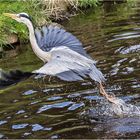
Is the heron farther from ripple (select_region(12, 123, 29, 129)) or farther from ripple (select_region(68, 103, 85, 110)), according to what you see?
ripple (select_region(12, 123, 29, 129))

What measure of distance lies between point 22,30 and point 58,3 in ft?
11.1

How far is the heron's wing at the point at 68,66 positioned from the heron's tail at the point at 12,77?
414mm

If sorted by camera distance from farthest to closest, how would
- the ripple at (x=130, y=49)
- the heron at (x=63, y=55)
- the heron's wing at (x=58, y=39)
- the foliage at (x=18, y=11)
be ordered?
1. the foliage at (x=18, y=11)
2. the ripple at (x=130, y=49)
3. the heron's wing at (x=58, y=39)
4. the heron at (x=63, y=55)

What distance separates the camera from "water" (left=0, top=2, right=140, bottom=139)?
7.19 metres

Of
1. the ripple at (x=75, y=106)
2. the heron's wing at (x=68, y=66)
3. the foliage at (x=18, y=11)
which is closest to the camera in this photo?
the heron's wing at (x=68, y=66)

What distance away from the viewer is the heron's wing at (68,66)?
6.91 meters

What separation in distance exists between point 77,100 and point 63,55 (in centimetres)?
115

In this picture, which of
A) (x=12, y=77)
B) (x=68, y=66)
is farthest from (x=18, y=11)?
(x=12, y=77)

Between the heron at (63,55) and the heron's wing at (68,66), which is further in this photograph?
the heron at (63,55)

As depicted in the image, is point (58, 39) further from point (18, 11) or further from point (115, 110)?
point (18, 11)

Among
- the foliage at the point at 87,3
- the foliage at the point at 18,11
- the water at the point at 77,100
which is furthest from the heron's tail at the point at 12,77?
the foliage at the point at 87,3

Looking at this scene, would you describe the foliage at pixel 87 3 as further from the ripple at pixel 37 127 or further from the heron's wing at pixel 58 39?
the ripple at pixel 37 127

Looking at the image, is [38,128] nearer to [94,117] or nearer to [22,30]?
[94,117]

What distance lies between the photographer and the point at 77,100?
8.52 meters
